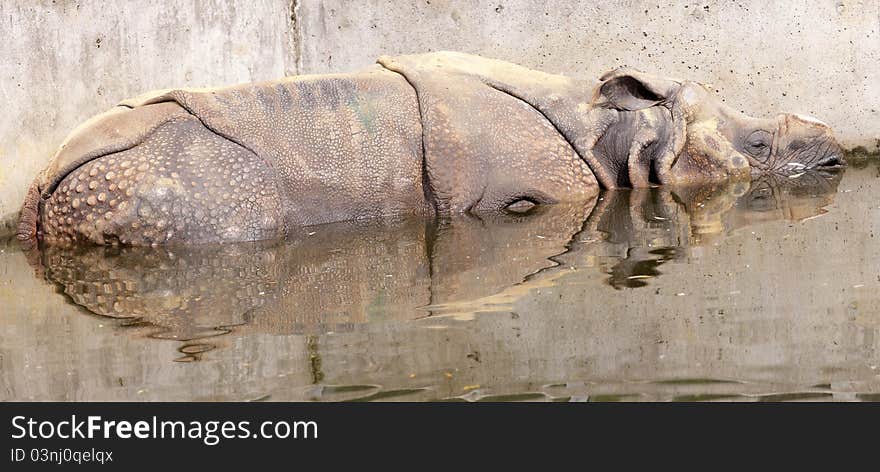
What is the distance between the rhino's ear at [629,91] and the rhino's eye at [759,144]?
75cm

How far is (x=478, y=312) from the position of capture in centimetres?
489

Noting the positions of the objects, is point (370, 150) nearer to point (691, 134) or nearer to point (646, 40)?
point (691, 134)

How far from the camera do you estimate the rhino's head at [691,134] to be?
303 inches

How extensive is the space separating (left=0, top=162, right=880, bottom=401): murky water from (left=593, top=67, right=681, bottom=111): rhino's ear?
36.5 inches

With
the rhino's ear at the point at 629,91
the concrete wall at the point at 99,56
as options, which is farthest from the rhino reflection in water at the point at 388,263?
the concrete wall at the point at 99,56

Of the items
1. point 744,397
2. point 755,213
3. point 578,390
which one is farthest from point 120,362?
point 755,213

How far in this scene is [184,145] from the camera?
671 centimetres

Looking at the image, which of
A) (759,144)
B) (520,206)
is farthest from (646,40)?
(520,206)

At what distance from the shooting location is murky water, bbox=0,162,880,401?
13.3 ft

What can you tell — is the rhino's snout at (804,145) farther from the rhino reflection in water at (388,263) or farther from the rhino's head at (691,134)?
the rhino reflection in water at (388,263)

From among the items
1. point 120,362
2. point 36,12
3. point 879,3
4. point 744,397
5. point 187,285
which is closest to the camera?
point 744,397

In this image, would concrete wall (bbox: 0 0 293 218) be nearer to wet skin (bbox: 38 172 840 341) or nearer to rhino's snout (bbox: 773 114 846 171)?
wet skin (bbox: 38 172 840 341)
